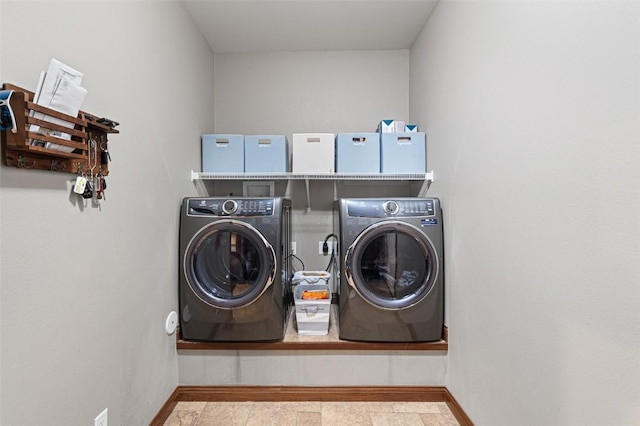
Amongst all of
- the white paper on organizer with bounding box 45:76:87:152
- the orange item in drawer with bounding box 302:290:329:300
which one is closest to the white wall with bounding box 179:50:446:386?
the orange item in drawer with bounding box 302:290:329:300

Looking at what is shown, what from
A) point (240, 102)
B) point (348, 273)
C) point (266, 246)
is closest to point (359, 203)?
point (348, 273)

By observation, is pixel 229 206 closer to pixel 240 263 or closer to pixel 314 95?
pixel 240 263

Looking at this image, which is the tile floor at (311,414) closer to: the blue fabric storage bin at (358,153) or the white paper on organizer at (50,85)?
the blue fabric storage bin at (358,153)

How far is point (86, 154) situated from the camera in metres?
1.20

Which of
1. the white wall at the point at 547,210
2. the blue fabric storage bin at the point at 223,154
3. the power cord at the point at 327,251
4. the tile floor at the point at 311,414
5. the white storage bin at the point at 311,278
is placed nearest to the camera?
the white wall at the point at 547,210

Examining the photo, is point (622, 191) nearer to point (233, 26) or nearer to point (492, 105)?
point (492, 105)

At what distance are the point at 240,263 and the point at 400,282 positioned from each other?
3.37ft

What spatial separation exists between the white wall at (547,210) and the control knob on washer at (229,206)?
1332 millimetres

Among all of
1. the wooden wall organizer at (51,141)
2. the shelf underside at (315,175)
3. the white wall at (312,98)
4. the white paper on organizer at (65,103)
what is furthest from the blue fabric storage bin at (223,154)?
the white paper on organizer at (65,103)

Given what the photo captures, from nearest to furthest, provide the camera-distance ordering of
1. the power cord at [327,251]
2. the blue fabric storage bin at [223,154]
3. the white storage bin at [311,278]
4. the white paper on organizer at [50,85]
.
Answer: the white paper on organizer at [50,85] < the white storage bin at [311,278] < the blue fabric storage bin at [223,154] < the power cord at [327,251]

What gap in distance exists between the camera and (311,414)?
1.96 metres

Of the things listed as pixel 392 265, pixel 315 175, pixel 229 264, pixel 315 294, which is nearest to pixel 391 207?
pixel 392 265

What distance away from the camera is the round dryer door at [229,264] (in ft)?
6.73

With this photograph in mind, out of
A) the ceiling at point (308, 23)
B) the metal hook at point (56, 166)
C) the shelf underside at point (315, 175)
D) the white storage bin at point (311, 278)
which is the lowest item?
the white storage bin at point (311, 278)
